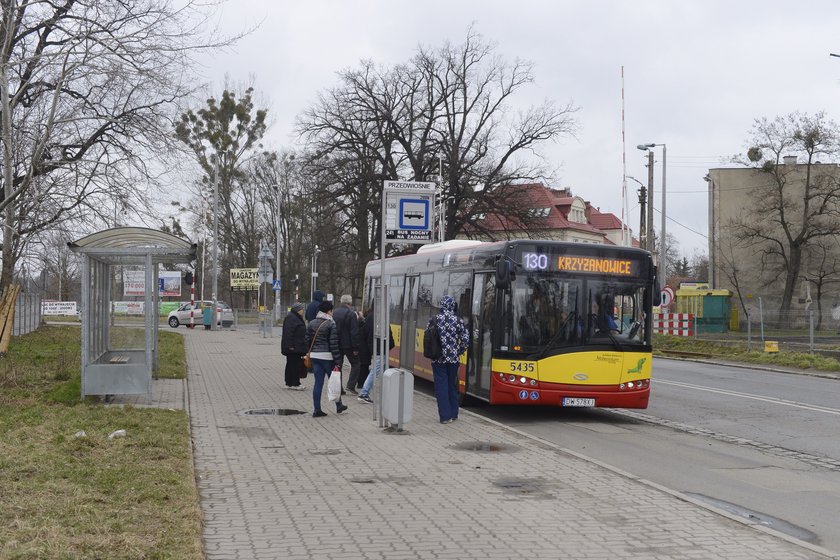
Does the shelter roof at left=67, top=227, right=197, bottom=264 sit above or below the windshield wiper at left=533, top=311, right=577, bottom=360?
above

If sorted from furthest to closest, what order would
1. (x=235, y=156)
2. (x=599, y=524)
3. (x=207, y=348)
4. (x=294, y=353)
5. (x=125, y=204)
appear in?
(x=235, y=156) → (x=207, y=348) → (x=125, y=204) → (x=294, y=353) → (x=599, y=524)

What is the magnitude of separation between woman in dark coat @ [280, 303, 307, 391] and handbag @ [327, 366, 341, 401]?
4.17m

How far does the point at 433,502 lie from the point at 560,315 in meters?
6.35

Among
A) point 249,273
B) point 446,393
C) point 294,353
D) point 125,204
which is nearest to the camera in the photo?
point 446,393

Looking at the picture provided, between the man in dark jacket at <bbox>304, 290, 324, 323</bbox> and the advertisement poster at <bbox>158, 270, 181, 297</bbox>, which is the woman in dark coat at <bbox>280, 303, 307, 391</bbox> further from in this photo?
the advertisement poster at <bbox>158, 270, 181, 297</bbox>

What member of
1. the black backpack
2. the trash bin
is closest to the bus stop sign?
the black backpack

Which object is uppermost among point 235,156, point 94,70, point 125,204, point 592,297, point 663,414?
point 235,156

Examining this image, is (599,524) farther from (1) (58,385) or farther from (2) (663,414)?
(1) (58,385)

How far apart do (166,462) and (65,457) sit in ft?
3.16

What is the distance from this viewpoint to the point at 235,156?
185 ft

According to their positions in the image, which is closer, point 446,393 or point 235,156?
point 446,393

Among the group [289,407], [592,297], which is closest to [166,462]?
[289,407]

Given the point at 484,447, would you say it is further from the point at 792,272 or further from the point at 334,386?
the point at 792,272

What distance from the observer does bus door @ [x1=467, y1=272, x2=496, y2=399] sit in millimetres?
13648
